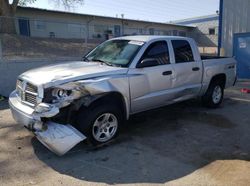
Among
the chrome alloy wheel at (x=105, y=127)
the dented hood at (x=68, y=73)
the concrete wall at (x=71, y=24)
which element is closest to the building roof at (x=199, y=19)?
the concrete wall at (x=71, y=24)

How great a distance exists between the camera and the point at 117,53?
18.4 ft

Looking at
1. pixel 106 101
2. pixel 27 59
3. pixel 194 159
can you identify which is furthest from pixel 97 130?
pixel 27 59

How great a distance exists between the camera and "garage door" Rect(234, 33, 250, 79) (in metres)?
12.1

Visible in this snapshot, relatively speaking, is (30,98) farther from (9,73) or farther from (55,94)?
(9,73)

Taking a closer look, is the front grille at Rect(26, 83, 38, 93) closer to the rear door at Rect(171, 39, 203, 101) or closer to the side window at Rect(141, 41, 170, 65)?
the side window at Rect(141, 41, 170, 65)

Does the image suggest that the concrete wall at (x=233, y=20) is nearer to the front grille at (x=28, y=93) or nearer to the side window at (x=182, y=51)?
the side window at (x=182, y=51)

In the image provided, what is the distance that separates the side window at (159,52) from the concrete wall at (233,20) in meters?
8.14

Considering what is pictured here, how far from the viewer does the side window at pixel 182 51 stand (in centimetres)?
617

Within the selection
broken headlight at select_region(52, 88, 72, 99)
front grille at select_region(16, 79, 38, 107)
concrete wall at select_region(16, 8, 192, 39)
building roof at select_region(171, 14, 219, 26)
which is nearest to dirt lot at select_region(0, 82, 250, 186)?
front grille at select_region(16, 79, 38, 107)

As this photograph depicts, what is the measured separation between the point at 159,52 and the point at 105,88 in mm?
1748

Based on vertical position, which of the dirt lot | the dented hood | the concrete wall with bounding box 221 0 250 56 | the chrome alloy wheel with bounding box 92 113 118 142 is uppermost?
the concrete wall with bounding box 221 0 250 56

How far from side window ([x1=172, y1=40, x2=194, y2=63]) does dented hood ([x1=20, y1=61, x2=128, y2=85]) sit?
64.4 inches

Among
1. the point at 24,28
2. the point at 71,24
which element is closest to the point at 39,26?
the point at 24,28

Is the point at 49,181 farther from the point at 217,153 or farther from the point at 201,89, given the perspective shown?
the point at 201,89
